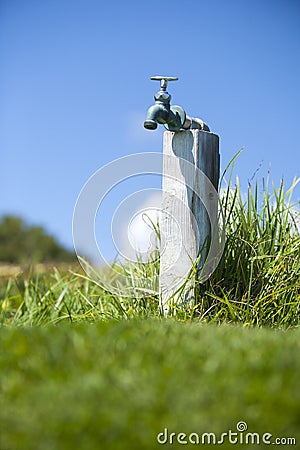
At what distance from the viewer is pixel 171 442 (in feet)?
5.13

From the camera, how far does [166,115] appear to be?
11.4 feet

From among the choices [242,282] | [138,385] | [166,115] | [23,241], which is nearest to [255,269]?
[242,282]

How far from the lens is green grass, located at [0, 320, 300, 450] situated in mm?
1541

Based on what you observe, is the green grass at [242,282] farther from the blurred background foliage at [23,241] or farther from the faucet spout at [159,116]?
the blurred background foliage at [23,241]

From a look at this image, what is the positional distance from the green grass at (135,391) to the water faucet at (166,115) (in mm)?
1766

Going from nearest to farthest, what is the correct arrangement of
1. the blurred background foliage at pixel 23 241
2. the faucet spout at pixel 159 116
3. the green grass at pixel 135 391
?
the green grass at pixel 135 391 < the faucet spout at pixel 159 116 < the blurred background foliage at pixel 23 241

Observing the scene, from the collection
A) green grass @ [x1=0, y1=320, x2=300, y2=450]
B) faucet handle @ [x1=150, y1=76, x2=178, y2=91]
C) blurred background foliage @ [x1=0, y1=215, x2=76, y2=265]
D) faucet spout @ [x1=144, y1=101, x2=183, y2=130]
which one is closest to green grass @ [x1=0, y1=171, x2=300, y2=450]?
green grass @ [x1=0, y1=320, x2=300, y2=450]

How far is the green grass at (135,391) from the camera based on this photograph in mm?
1541

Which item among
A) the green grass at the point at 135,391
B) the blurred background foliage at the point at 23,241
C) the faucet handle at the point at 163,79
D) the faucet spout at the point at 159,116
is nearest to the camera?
the green grass at the point at 135,391

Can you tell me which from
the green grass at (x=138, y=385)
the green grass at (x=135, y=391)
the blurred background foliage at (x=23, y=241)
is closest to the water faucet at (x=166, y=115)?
the green grass at (x=138, y=385)

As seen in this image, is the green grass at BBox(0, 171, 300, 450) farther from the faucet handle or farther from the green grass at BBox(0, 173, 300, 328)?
the faucet handle

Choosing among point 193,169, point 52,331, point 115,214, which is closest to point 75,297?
point 115,214

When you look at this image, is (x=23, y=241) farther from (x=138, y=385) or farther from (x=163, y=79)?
(x=138, y=385)

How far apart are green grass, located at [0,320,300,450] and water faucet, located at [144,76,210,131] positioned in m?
1.77
